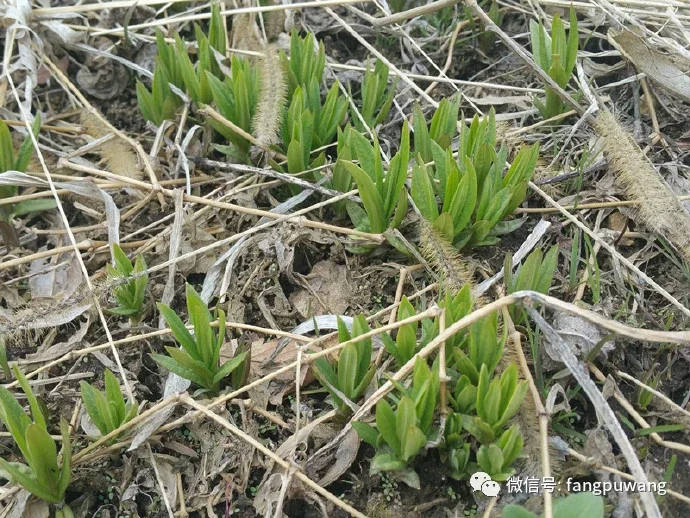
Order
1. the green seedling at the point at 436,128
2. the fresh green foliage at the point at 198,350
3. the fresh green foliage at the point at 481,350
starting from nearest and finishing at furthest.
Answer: the fresh green foliage at the point at 481,350 < the fresh green foliage at the point at 198,350 < the green seedling at the point at 436,128

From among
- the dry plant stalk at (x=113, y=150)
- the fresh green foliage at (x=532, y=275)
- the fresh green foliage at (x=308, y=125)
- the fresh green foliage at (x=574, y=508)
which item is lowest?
the fresh green foliage at (x=574, y=508)

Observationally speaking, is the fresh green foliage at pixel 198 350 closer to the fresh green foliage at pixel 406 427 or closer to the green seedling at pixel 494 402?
the fresh green foliage at pixel 406 427

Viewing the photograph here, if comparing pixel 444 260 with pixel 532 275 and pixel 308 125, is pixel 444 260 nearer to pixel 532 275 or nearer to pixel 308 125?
pixel 532 275

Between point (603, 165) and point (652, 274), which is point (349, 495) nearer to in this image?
point (652, 274)

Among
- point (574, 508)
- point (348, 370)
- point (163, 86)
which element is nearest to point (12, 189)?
point (163, 86)

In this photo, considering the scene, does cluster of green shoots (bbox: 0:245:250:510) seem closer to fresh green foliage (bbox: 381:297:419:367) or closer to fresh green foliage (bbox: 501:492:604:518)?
fresh green foliage (bbox: 381:297:419:367)

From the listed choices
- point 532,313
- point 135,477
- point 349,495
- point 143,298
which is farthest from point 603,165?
point 135,477

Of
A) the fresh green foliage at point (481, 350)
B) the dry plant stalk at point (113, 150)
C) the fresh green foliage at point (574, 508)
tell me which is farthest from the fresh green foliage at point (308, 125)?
the fresh green foliage at point (574, 508)
